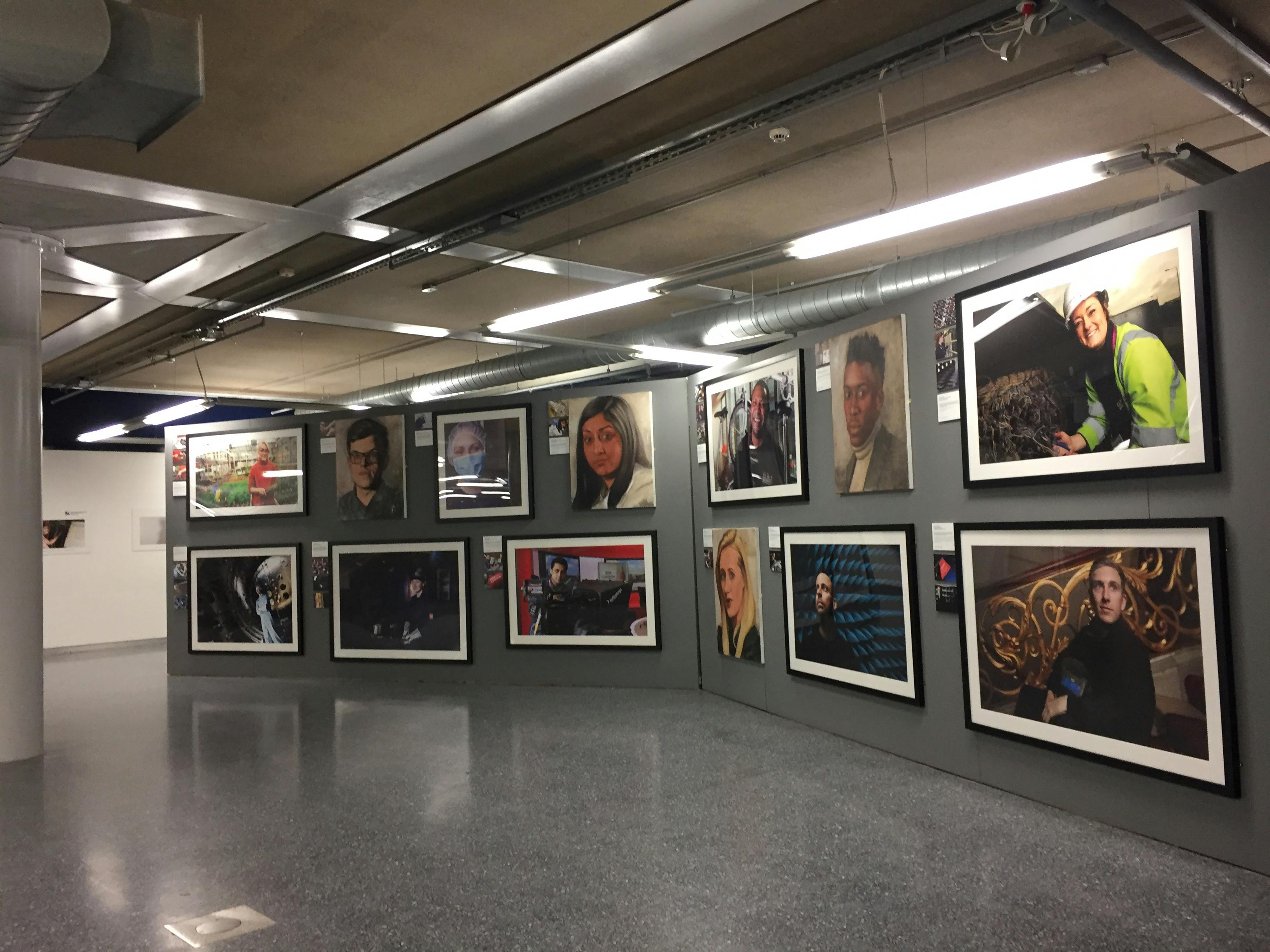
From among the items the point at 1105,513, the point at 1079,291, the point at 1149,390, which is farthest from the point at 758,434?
the point at 1149,390

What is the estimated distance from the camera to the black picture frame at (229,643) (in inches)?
416

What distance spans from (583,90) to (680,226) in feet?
9.91

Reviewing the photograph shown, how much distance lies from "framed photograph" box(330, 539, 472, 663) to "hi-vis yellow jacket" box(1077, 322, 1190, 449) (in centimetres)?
679

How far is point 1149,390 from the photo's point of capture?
4227 mm

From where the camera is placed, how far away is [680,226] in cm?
845

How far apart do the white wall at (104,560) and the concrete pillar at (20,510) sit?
923cm

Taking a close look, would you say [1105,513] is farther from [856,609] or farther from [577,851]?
[577,851]

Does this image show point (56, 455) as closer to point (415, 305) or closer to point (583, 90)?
point (415, 305)

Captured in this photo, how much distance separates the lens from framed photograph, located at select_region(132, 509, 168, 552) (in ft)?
54.0

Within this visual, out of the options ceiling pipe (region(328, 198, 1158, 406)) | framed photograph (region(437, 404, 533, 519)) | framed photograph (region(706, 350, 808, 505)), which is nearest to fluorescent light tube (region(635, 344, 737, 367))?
ceiling pipe (region(328, 198, 1158, 406))

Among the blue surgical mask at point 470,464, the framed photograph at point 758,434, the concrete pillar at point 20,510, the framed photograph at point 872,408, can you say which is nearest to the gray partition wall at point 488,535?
the blue surgical mask at point 470,464

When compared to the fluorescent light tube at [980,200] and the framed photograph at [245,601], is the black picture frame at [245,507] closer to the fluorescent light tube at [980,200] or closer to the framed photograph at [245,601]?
the framed photograph at [245,601]

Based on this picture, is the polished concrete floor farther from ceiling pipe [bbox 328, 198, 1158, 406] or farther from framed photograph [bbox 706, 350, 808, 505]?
ceiling pipe [bbox 328, 198, 1158, 406]

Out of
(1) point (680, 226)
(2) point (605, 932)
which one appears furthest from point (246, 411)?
(2) point (605, 932)
